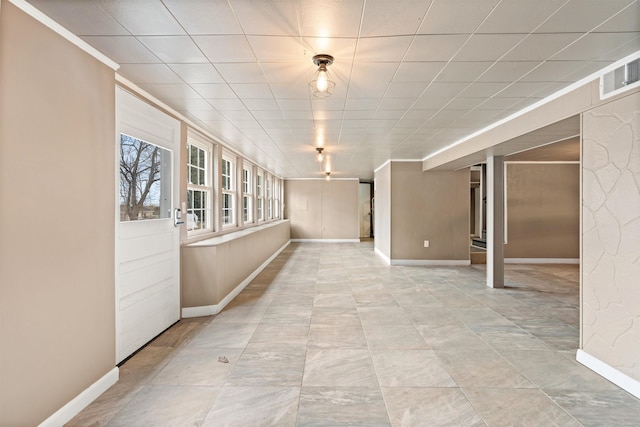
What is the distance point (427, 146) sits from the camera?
5.95 meters

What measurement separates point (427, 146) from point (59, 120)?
5363 mm

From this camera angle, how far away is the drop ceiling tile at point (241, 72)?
2.56 metres

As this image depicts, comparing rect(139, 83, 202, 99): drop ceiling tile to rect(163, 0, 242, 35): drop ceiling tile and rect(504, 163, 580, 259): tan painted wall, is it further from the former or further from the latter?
rect(504, 163, 580, 259): tan painted wall

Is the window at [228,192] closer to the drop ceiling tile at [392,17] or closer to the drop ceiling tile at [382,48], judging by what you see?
the drop ceiling tile at [382,48]

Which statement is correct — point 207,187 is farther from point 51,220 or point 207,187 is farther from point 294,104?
point 51,220

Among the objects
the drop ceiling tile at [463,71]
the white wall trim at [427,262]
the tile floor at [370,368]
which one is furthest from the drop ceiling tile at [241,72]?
the white wall trim at [427,262]

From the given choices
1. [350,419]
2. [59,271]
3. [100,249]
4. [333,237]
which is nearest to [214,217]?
[100,249]

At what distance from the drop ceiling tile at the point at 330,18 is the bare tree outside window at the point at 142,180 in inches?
74.7

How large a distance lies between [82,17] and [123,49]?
39 cm

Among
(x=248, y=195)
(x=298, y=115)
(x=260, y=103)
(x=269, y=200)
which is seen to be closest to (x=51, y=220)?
(x=260, y=103)

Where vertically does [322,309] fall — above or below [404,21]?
below

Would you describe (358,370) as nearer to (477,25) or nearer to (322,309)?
(322,309)

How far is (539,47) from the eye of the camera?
2.27m

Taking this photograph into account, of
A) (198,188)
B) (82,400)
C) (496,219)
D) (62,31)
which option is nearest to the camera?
(62,31)
